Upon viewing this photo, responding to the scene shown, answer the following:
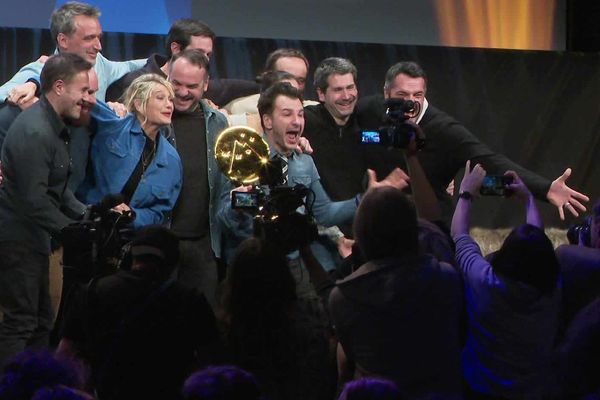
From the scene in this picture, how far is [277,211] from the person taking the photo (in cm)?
350

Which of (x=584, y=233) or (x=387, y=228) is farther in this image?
(x=584, y=233)

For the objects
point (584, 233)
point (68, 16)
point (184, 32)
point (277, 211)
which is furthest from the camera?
point (184, 32)

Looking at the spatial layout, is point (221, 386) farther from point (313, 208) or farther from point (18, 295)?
point (313, 208)

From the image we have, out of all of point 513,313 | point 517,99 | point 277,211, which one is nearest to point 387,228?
point 513,313

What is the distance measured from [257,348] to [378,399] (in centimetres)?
70

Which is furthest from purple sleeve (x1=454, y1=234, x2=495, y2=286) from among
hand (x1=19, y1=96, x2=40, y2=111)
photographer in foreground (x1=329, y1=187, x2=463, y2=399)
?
hand (x1=19, y1=96, x2=40, y2=111)

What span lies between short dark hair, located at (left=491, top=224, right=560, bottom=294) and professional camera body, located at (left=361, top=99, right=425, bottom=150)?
68 cm

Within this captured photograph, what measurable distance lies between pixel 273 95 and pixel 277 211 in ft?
3.57

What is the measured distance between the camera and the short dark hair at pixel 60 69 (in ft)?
13.8

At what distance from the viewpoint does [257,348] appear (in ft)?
9.84

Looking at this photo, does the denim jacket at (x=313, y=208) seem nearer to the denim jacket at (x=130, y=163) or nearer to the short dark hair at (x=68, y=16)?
the denim jacket at (x=130, y=163)

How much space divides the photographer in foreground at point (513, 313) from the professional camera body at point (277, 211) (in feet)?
1.60

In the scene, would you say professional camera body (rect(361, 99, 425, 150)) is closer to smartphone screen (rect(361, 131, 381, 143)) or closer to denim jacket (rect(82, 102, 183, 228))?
smartphone screen (rect(361, 131, 381, 143))

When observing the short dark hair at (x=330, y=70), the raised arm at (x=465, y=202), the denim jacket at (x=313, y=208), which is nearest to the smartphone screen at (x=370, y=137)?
the raised arm at (x=465, y=202)
